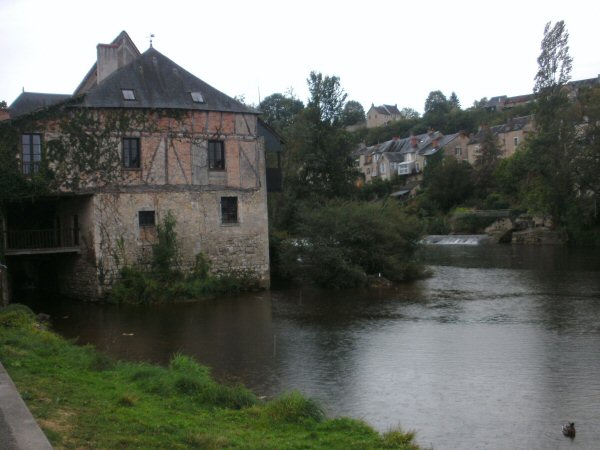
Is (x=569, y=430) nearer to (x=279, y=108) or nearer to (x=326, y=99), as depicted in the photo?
(x=326, y=99)

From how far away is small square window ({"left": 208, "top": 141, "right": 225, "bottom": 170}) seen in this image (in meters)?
23.9

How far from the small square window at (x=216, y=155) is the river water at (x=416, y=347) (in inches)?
196

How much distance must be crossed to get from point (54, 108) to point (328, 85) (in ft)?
69.3

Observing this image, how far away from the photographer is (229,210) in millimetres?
24469

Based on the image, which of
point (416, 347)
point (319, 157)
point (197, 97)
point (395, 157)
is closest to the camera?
point (416, 347)

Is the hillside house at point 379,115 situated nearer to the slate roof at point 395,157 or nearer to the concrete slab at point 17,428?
the slate roof at point 395,157

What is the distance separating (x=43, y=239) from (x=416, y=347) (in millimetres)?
15253

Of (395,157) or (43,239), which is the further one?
(395,157)

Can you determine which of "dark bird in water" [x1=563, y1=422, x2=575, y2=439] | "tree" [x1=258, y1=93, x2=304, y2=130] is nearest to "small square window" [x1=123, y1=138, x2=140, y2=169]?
"dark bird in water" [x1=563, y1=422, x2=575, y2=439]

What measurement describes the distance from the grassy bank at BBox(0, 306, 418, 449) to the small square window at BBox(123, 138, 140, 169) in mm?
11922

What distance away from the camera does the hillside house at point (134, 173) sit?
21844 mm

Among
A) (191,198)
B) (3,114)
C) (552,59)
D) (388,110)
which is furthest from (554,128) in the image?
(388,110)

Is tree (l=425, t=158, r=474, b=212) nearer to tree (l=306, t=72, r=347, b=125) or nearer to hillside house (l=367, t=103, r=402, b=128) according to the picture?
tree (l=306, t=72, r=347, b=125)

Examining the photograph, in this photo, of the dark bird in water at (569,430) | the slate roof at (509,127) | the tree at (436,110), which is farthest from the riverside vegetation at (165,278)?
the tree at (436,110)
